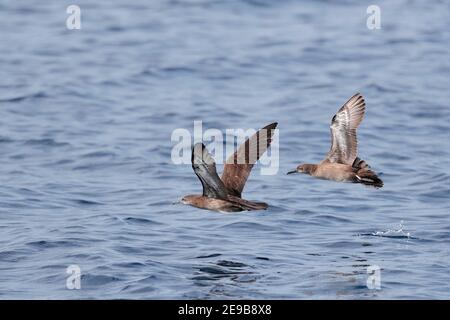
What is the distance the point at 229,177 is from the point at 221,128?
26.2 ft

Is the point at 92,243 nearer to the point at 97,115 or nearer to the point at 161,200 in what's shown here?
the point at 161,200

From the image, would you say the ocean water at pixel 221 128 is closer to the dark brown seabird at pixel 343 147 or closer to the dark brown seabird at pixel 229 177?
the dark brown seabird at pixel 229 177

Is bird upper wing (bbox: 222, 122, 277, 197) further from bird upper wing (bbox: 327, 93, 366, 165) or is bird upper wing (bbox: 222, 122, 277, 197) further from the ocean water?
bird upper wing (bbox: 327, 93, 366, 165)

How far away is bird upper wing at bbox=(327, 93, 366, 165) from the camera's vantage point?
14750 mm

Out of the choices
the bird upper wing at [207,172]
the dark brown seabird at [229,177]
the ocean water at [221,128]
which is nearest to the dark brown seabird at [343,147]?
the ocean water at [221,128]

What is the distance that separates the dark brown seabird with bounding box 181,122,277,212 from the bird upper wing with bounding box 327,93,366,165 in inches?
52.6

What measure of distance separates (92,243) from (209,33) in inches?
620

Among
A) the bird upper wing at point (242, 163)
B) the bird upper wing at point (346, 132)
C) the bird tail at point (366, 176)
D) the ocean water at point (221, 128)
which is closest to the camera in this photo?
the ocean water at point (221, 128)

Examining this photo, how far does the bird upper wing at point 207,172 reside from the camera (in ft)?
40.9

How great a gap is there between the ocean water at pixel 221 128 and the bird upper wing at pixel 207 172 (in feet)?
3.37

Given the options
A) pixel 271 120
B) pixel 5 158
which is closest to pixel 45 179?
pixel 5 158

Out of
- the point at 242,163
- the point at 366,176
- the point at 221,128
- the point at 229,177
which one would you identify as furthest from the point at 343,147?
the point at 221,128

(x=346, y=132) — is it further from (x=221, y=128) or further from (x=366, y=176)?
(x=221, y=128)
